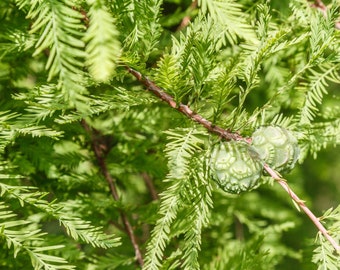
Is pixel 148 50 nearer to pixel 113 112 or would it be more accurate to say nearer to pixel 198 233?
pixel 198 233

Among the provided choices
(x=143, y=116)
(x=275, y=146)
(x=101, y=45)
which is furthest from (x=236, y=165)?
(x=143, y=116)

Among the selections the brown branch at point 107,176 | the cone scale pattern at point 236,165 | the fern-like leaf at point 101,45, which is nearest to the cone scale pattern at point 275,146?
the cone scale pattern at point 236,165

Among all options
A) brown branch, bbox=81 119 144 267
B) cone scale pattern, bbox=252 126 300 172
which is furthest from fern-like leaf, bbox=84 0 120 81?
brown branch, bbox=81 119 144 267

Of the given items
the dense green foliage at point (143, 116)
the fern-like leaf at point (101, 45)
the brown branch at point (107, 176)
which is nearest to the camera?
the fern-like leaf at point (101, 45)

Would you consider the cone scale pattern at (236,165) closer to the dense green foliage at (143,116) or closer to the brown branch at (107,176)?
the dense green foliage at (143,116)

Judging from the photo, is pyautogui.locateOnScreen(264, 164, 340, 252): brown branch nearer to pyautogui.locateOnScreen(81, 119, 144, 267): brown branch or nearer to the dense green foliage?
the dense green foliage

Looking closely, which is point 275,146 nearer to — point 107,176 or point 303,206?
point 303,206

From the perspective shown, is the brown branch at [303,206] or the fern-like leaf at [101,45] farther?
the brown branch at [303,206]

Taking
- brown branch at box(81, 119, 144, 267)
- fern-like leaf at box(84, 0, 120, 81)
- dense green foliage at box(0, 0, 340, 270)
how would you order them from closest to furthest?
fern-like leaf at box(84, 0, 120, 81), dense green foliage at box(0, 0, 340, 270), brown branch at box(81, 119, 144, 267)

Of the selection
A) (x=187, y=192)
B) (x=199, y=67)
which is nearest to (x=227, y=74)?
(x=199, y=67)
